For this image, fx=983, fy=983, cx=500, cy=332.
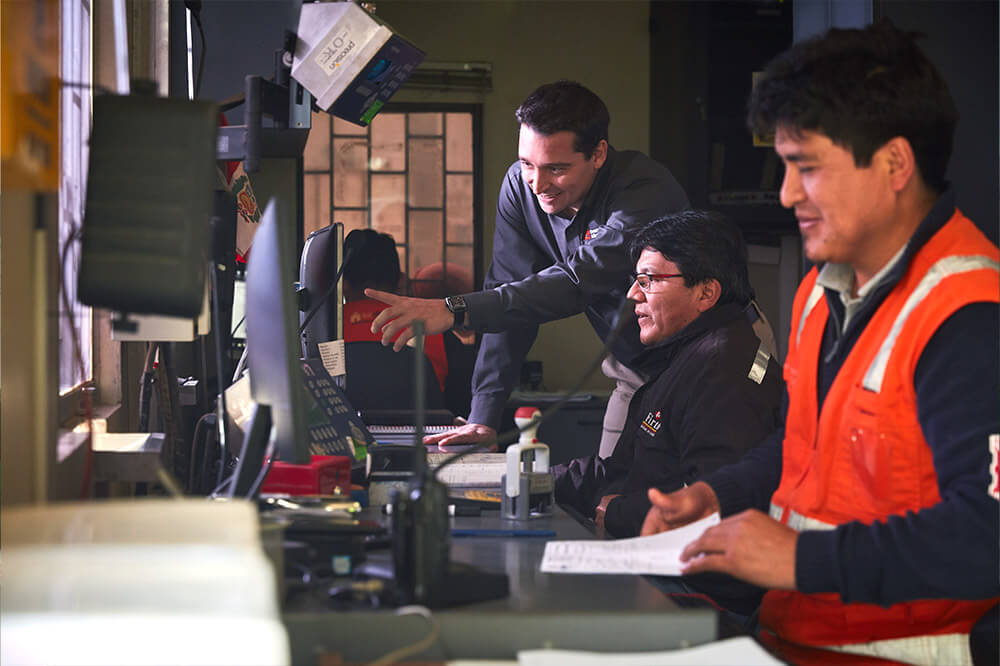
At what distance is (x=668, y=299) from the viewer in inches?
87.2

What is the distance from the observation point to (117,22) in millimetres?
1842

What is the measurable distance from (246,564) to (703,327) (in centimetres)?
140

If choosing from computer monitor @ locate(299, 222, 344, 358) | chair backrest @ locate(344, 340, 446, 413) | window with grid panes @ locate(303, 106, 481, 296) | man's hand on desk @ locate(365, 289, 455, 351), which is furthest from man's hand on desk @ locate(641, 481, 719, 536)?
window with grid panes @ locate(303, 106, 481, 296)

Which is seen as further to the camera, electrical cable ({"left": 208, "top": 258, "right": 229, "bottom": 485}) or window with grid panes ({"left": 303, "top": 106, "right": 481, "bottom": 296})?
window with grid panes ({"left": 303, "top": 106, "right": 481, "bottom": 296})

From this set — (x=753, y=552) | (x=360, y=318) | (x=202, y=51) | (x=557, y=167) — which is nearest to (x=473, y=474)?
(x=753, y=552)

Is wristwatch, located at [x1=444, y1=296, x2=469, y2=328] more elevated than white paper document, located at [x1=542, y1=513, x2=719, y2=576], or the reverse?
wristwatch, located at [x1=444, y1=296, x2=469, y2=328]

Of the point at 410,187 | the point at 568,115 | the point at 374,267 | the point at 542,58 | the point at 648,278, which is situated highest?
the point at 542,58

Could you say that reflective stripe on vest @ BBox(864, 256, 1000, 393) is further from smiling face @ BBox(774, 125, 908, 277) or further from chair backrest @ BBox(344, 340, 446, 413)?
chair backrest @ BBox(344, 340, 446, 413)

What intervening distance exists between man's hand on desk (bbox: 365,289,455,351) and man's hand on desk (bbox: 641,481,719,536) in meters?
0.82

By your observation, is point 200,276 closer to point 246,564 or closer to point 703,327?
point 246,564

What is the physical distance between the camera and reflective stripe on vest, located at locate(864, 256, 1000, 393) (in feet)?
3.90

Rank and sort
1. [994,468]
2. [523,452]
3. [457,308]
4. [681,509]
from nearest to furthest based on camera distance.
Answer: [994,468], [681,509], [523,452], [457,308]

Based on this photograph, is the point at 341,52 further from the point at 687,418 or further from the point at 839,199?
the point at 839,199

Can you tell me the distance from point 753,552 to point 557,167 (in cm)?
172
